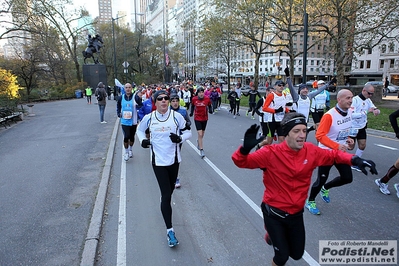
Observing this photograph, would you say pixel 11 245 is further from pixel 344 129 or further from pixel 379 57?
pixel 379 57

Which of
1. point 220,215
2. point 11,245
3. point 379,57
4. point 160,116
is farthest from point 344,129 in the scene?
point 379,57

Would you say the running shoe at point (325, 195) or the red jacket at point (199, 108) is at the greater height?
the red jacket at point (199, 108)

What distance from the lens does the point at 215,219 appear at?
448cm

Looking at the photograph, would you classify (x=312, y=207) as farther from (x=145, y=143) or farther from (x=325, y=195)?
(x=145, y=143)

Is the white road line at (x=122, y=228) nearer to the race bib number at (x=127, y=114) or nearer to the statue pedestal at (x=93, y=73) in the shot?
the race bib number at (x=127, y=114)

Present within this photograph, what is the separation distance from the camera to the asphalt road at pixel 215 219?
3.60m

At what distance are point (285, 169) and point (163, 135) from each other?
1832 mm

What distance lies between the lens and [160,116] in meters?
4.05

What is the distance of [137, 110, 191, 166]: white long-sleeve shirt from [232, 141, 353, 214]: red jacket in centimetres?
145

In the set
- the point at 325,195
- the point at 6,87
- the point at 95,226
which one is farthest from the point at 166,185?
the point at 6,87

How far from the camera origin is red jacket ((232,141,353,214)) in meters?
2.63

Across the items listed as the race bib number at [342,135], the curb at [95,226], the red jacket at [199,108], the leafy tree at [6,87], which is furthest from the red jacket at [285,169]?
the leafy tree at [6,87]

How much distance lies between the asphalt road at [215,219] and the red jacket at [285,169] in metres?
1.11

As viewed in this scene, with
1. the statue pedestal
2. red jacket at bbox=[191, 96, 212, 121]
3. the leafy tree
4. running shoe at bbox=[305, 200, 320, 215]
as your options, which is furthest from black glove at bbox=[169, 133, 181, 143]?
the statue pedestal
